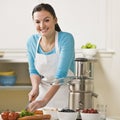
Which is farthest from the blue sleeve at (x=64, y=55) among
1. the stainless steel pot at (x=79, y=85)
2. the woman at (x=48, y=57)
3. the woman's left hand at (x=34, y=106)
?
the stainless steel pot at (x=79, y=85)

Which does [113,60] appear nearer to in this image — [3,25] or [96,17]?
[96,17]

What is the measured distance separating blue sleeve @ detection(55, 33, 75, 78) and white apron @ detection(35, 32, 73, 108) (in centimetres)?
6

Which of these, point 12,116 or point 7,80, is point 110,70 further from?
point 12,116

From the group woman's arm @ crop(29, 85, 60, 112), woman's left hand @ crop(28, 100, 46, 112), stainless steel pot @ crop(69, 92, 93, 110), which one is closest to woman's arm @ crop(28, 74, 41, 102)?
woman's arm @ crop(29, 85, 60, 112)

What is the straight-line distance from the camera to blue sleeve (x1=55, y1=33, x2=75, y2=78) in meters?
2.28

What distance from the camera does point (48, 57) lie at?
8.43 feet

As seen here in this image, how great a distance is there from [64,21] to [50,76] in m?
1.38

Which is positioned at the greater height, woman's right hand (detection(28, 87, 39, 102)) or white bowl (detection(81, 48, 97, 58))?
white bowl (detection(81, 48, 97, 58))

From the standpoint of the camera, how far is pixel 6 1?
12.8 feet

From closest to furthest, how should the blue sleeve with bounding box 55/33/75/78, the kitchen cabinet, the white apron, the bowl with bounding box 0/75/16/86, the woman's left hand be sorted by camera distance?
the woman's left hand, the blue sleeve with bounding box 55/33/75/78, the white apron, the bowl with bounding box 0/75/16/86, the kitchen cabinet

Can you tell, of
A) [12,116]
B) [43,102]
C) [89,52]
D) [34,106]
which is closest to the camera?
[12,116]

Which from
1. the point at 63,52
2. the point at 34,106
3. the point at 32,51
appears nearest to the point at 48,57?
the point at 32,51

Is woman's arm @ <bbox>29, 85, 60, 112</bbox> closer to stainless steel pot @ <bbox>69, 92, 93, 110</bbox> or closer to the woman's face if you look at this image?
stainless steel pot @ <bbox>69, 92, 93, 110</bbox>

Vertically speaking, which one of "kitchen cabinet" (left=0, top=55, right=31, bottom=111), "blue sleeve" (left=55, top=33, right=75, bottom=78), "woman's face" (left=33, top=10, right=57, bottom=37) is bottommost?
"kitchen cabinet" (left=0, top=55, right=31, bottom=111)
